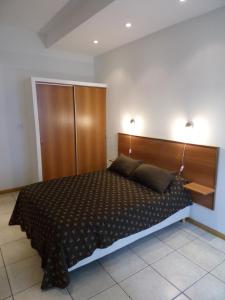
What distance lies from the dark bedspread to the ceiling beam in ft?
6.78

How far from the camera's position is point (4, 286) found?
6.01 ft

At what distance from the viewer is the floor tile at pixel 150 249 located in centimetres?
221

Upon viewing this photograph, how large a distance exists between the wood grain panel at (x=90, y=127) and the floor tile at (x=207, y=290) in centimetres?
268

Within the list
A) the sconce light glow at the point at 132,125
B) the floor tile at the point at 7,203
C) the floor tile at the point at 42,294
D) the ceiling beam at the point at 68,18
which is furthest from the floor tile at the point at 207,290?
the ceiling beam at the point at 68,18

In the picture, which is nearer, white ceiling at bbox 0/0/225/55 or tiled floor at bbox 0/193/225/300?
tiled floor at bbox 0/193/225/300

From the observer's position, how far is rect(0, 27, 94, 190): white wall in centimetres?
349

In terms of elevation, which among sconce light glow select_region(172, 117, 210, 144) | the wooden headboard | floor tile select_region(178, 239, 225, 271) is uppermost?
sconce light glow select_region(172, 117, 210, 144)

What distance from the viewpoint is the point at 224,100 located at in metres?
2.34

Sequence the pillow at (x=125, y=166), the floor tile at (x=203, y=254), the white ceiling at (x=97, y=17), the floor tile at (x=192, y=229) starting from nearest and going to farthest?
1. the floor tile at (x=203, y=254)
2. the white ceiling at (x=97, y=17)
3. the floor tile at (x=192, y=229)
4. the pillow at (x=125, y=166)

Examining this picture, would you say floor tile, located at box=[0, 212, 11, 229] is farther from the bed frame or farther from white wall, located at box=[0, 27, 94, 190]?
the bed frame

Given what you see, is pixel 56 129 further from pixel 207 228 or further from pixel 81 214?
pixel 207 228

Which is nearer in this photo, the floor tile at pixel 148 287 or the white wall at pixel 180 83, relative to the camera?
the floor tile at pixel 148 287

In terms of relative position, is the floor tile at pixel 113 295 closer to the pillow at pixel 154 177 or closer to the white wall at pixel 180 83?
the pillow at pixel 154 177

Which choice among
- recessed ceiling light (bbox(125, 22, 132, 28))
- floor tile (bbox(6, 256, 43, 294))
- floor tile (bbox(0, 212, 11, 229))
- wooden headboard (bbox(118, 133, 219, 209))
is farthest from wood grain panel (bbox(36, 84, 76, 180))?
floor tile (bbox(6, 256, 43, 294))
